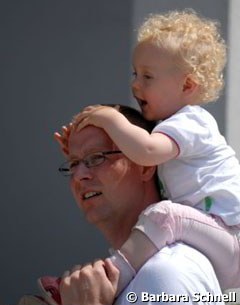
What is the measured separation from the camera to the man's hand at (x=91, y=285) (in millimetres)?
2150

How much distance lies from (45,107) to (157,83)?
2223 millimetres

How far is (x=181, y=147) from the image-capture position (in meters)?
2.36

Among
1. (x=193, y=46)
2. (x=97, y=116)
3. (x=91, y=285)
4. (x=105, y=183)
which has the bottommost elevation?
(x=91, y=285)

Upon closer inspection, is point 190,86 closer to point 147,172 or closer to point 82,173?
point 147,172

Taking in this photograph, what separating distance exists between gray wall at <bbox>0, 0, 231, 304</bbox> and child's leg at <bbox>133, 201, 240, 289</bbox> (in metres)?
2.34

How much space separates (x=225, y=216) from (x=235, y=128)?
9.29ft

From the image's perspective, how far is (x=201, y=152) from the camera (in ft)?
7.99

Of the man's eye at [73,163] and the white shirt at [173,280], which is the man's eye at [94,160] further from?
the white shirt at [173,280]

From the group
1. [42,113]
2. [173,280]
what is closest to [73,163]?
[173,280]

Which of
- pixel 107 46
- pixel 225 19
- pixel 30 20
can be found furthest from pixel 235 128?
pixel 30 20

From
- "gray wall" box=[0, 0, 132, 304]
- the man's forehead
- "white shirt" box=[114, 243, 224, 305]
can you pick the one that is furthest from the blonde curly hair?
"gray wall" box=[0, 0, 132, 304]

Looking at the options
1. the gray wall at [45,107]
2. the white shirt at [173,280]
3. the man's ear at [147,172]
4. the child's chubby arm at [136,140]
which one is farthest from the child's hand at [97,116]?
the gray wall at [45,107]

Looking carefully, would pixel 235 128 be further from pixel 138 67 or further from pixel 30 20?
pixel 138 67

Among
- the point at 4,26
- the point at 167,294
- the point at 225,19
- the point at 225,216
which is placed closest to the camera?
the point at 167,294
